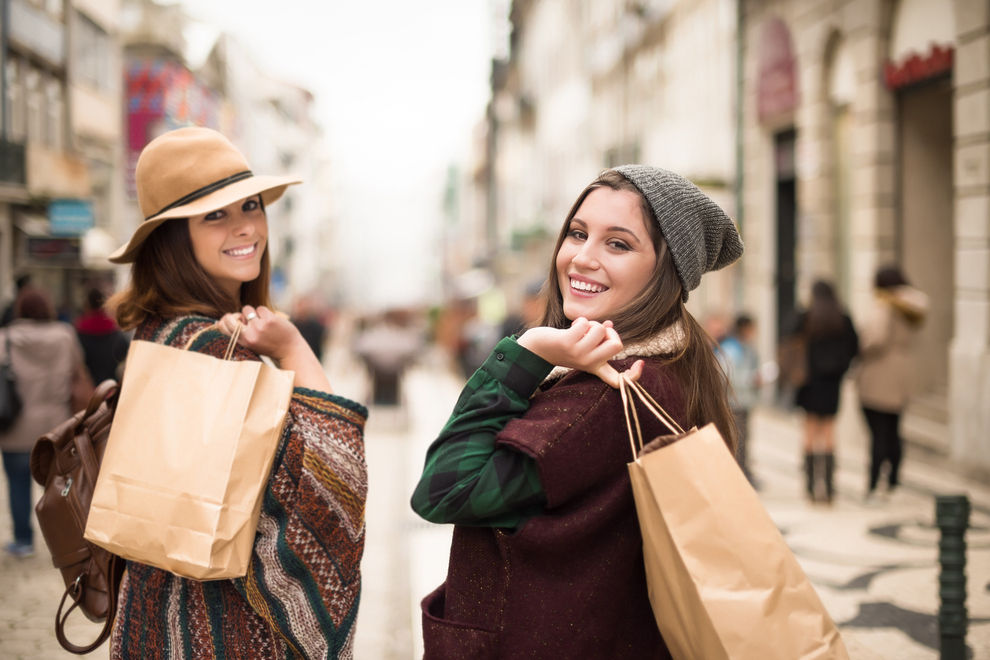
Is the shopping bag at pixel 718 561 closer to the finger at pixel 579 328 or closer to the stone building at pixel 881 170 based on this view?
the finger at pixel 579 328

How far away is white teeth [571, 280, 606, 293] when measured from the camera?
2.12 m

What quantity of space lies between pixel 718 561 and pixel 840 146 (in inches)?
529

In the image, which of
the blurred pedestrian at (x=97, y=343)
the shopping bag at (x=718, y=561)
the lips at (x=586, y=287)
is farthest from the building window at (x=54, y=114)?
the shopping bag at (x=718, y=561)

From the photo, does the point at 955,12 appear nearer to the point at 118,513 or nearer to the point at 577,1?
the point at 118,513

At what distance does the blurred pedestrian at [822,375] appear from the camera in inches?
341

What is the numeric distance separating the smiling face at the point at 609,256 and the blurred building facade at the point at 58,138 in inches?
655

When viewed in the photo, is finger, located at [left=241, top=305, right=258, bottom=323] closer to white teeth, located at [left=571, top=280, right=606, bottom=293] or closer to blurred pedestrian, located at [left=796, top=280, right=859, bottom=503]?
white teeth, located at [left=571, top=280, right=606, bottom=293]

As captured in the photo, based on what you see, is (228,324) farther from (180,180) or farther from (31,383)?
(31,383)

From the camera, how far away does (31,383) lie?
23.9 feet

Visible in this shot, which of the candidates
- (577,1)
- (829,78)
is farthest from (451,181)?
(829,78)

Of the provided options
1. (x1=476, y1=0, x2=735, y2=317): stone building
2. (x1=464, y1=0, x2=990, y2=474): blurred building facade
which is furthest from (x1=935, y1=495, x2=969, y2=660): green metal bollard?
(x1=476, y1=0, x2=735, y2=317): stone building

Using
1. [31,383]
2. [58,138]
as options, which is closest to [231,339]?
[31,383]

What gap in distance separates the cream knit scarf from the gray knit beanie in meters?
0.11

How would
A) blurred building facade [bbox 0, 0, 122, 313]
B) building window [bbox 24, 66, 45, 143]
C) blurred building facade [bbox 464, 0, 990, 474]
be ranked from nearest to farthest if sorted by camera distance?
blurred building facade [bbox 464, 0, 990, 474] → blurred building facade [bbox 0, 0, 122, 313] → building window [bbox 24, 66, 45, 143]
